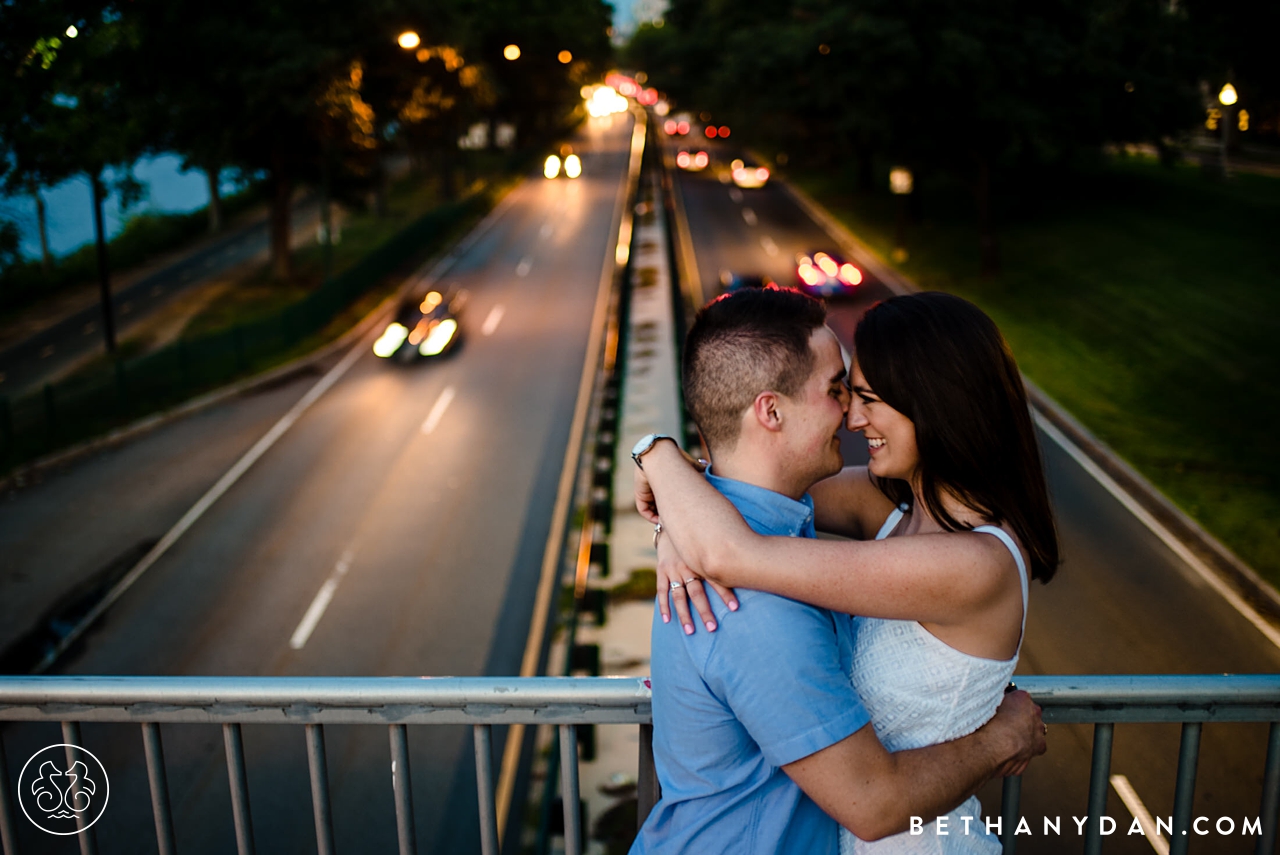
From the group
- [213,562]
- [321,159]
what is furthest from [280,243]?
[213,562]

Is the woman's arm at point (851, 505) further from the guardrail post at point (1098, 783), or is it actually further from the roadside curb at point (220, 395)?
the roadside curb at point (220, 395)

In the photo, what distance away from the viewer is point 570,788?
9.09ft

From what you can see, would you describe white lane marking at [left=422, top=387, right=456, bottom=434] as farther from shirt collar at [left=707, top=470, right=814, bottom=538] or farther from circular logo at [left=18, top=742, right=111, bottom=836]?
shirt collar at [left=707, top=470, right=814, bottom=538]

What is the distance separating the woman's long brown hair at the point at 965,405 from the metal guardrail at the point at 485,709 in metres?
0.55

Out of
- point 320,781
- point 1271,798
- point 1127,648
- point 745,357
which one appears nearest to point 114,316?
point 1127,648

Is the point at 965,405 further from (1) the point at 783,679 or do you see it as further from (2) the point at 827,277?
(2) the point at 827,277

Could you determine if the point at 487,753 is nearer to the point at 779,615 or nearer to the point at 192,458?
the point at 779,615

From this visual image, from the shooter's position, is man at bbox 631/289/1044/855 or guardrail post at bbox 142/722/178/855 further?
guardrail post at bbox 142/722/178/855

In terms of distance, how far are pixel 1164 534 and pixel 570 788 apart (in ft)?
51.2

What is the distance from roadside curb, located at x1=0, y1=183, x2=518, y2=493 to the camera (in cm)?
2120

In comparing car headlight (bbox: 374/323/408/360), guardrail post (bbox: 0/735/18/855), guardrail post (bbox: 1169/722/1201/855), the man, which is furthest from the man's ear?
car headlight (bbox: 374/323/408/360)

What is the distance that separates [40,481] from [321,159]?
68.7 ft

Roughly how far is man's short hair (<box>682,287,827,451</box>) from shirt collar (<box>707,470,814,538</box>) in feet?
0.38

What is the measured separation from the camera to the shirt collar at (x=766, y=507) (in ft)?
7.88
